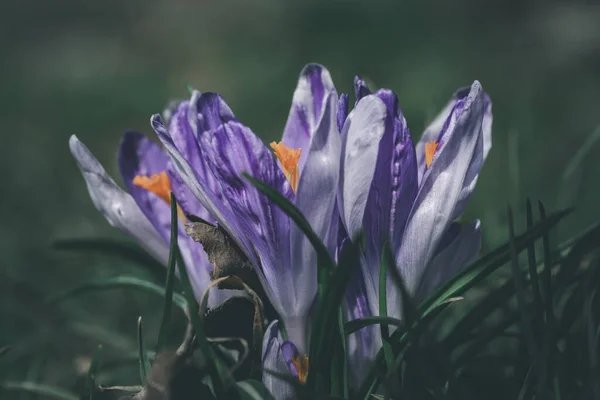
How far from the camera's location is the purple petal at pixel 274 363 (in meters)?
0.75

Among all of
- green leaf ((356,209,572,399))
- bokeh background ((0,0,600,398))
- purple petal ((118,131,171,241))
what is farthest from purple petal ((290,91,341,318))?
bokeh background ((0,0,600,398))

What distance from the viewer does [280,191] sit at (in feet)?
2.50

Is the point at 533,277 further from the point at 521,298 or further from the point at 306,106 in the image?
the point at 306,106

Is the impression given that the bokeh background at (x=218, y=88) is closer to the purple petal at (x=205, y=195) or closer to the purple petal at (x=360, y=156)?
the purple petal at (x=205, y=195)

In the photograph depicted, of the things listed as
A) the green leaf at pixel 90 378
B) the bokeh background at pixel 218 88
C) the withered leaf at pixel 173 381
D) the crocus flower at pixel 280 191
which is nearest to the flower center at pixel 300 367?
the crocus flower at pixel 280 191

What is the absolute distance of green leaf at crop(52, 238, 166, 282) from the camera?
79 cm

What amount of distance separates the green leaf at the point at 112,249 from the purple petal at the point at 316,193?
0.25m

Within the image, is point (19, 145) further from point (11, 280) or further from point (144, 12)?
point (144, 12)

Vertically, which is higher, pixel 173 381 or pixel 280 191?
pixel 280 191

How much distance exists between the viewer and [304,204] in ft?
2.46

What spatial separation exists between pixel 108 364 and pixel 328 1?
367cm

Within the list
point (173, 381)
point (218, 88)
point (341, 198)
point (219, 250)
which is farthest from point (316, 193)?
point (218, 88)

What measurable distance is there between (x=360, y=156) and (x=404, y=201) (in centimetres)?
9

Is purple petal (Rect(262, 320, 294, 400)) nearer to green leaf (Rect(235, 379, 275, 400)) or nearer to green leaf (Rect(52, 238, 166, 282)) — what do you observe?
green leaf (Rect(235, 379, 275, 400))
